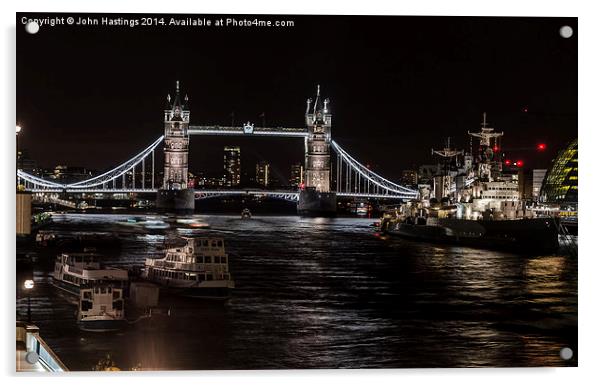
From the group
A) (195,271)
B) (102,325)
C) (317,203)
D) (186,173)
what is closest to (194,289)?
(195,271)

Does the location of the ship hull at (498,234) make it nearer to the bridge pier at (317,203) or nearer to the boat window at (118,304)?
the bridge pier at (317,203)

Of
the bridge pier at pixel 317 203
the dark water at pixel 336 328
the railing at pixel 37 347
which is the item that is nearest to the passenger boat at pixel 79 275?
the dark water at pixel 336 328

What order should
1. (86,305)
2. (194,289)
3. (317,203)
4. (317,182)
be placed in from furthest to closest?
1. (317,203)
2. (317,182)
3. (194,289)
4. (86,305)

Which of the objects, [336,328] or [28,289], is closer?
[28,289]

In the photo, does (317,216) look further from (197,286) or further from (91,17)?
(91,17)

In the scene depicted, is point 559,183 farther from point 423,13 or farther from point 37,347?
point 37,347
